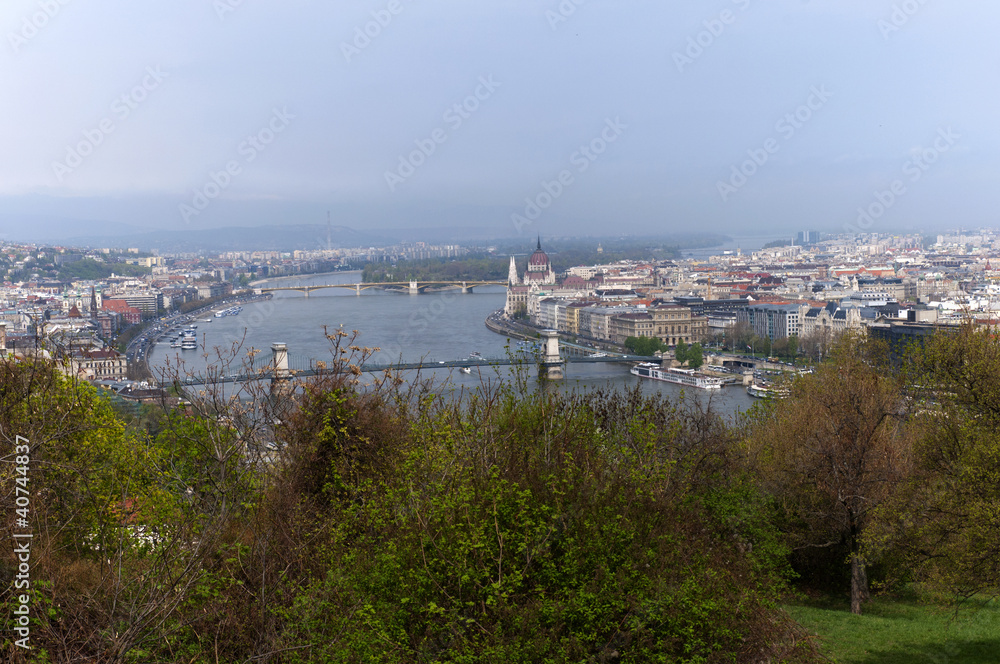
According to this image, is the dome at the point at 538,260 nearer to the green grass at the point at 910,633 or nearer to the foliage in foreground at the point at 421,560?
the green grass at the point at 910,633

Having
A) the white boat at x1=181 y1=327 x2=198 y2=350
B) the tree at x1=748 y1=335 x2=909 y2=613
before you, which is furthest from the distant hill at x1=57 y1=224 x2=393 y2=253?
the tree at x1=748 y1=335 x2=909 y2=613

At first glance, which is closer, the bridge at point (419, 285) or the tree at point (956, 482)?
the tree at point (956, 482)

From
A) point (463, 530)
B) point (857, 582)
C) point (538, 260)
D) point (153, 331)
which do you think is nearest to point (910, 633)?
point (857, 582)

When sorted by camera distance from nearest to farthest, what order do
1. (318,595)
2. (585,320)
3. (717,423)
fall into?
(318,595) → (717,423) → (585,320)

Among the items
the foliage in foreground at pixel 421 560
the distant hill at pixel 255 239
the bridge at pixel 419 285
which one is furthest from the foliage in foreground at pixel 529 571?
the distant hill at pixel 255 239

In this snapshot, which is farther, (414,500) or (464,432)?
(464,432)

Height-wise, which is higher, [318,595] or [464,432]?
[464,432]

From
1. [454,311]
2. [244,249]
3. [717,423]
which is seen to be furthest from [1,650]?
[244,249]

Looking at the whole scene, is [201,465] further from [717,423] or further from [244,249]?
[244,249]
